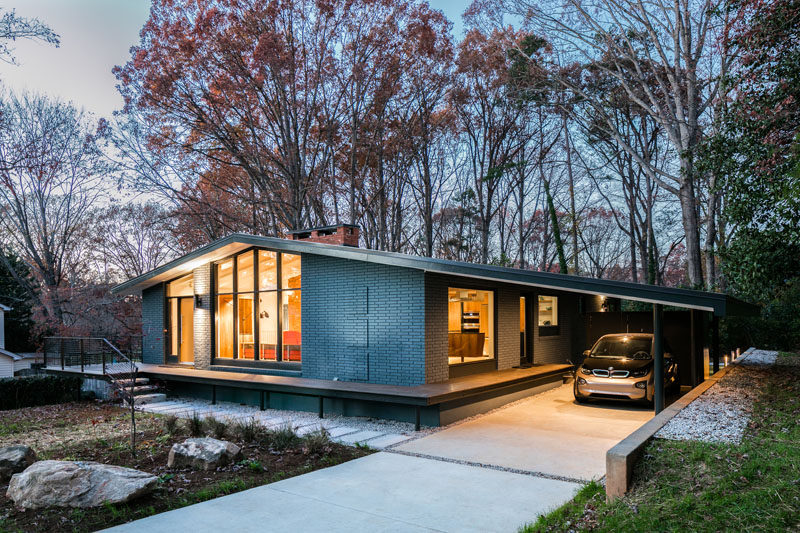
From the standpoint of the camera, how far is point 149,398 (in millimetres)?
13141

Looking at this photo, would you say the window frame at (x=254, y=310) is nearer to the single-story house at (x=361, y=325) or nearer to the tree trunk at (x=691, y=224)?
the single-story house at (x=361, y=325)

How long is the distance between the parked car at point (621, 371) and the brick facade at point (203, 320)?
31.0 ft

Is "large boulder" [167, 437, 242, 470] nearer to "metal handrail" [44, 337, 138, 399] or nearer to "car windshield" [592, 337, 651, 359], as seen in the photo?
"car windshield" [592, 337, 651, 359]

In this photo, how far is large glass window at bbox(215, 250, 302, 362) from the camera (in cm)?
1281

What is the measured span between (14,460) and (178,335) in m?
9.86

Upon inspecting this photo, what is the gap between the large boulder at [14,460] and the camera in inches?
243

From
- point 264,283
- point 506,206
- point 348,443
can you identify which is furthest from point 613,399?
point 506,206

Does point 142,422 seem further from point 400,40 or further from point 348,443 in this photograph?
point 400,40

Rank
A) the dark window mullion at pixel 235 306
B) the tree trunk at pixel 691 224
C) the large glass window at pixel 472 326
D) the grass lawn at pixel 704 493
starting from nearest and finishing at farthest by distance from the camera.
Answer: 1. the grass lawn at pixel 704 493
2. the large glass window at pixel 472 326
3. the dark window mullion at pixel 235 306
4. the tree trunk at pixel 691 224

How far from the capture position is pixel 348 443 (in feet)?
26.5

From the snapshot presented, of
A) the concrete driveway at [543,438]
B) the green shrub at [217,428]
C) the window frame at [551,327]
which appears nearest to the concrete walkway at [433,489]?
the concrete driveway at [543,438]

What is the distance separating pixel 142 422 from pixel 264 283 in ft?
14.4

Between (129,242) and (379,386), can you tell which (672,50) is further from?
(129,242)

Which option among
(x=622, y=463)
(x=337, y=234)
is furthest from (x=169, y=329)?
(x=622, y=463)
